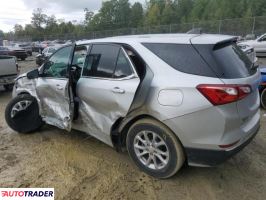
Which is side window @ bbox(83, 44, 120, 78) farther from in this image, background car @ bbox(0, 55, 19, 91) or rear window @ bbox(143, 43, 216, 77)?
background car @ bbox(0, 55, 19, 91)

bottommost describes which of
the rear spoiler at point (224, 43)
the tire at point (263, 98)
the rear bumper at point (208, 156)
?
the tire at point (263, 98)

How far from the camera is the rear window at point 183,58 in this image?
10.8ft

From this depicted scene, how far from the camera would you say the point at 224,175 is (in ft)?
12.7

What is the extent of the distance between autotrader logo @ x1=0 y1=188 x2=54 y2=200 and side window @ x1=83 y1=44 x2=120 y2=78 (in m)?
1.66

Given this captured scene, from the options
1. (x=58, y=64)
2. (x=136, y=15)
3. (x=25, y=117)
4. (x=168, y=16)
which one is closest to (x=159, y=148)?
(x=58, y=64)

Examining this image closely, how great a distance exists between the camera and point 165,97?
11.1ft

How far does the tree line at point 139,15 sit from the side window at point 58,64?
60.4 m

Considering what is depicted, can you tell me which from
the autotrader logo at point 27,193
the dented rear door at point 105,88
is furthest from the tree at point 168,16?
the autotrader logo at point 27,193

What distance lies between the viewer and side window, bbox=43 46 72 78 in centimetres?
475

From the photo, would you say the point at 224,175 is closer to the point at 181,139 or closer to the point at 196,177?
the point at 196,177

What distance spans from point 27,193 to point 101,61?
6.44 ft

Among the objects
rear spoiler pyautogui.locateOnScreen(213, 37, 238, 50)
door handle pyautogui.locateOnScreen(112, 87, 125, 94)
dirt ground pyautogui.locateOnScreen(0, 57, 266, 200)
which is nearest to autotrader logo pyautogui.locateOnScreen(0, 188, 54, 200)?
dirt ground pyautogui.locateOnScreen(0, 57, 266, 200)

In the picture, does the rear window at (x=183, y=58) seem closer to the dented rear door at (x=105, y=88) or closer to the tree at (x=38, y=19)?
the dented rear door at (x=105, y=88)

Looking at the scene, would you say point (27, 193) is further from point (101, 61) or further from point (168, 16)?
point (168, 16)
